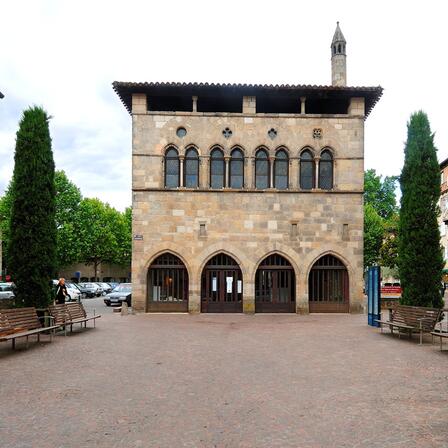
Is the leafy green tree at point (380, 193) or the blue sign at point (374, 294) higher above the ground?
the leafy green tree at point (380, 193)

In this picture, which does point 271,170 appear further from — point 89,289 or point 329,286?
point 89,289

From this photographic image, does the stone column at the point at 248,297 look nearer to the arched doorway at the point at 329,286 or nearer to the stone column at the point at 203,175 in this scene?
the arched doorway at the point at 329,286

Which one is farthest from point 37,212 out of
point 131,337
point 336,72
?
point 336,72

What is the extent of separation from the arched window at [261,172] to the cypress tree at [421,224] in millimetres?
7340

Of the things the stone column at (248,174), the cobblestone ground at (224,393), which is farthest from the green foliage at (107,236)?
the cobblestone ground at (224,393)

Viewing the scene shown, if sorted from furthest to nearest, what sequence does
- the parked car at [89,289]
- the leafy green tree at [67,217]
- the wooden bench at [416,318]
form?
the leafy green tree at [67,217], the parked car at [89,289], the wooden bench at [416,318]

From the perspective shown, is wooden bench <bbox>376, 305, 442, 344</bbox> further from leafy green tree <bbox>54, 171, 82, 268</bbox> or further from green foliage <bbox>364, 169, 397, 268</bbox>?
leafy green tree <bbox>54, 171, 82, 268</bbox>

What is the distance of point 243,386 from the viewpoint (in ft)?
26.7

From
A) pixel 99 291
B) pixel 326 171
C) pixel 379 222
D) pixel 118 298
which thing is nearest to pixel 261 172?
pixel 326 171

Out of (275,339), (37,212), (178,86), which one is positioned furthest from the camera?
(178,86)

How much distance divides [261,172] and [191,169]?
312 cm

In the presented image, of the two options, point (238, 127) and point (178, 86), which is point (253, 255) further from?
point (178, 86)

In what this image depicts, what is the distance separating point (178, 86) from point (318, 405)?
56.8 ft

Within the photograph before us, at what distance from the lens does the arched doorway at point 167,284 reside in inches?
867
